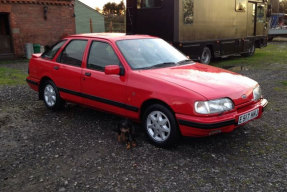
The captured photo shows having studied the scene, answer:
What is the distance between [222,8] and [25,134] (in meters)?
10.1

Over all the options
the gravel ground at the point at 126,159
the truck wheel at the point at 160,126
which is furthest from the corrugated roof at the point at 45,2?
the truck wheel at the point at 160,126

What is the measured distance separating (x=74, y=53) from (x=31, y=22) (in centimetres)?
1167

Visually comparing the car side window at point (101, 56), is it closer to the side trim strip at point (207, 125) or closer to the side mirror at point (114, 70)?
the side mirror at point (114, 70)

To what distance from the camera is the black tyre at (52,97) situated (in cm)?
602

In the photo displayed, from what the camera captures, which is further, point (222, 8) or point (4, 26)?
point (4, 26)

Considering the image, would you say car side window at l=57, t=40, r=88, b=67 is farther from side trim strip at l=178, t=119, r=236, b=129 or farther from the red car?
side trim strip at l=178, t=119, r=236, b=129

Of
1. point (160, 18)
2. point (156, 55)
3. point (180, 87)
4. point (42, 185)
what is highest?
point (160, 18)

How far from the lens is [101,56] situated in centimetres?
515

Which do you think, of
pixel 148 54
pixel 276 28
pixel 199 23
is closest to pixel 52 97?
pixel 148 54

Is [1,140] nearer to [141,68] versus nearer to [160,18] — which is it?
[141,68]

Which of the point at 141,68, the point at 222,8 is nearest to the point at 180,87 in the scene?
the point at 141,68

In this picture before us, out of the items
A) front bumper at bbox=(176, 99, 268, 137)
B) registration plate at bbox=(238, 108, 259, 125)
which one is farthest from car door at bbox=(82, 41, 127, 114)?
registration plate at bbox=(238, 108, 259, 125)

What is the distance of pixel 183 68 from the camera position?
496cm

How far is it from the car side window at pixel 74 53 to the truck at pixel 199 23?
5.70 metres
